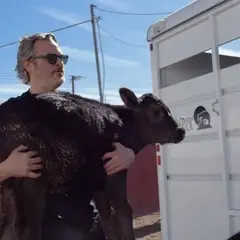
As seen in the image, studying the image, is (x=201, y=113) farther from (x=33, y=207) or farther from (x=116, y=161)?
(x=33, y=207)

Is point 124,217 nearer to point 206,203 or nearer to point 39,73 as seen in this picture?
point 39,73

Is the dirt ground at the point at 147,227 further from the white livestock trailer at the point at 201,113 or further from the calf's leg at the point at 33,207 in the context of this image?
the calf's leg at the point at 33,207

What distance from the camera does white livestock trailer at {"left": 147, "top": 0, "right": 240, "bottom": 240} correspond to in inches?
174

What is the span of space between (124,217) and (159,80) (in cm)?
392

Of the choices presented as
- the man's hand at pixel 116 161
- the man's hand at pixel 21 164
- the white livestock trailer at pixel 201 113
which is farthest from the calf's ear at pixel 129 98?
the white livestock trailer at pixel 201 113

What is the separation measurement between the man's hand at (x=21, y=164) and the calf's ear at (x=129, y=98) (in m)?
0.66

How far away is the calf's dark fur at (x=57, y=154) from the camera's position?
172 cm

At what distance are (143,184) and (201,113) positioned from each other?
7.54 m

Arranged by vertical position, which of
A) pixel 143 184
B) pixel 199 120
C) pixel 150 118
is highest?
pixel 199 120

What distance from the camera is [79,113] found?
5.96ft

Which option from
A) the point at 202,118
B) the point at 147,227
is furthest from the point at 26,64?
the point at 147,227

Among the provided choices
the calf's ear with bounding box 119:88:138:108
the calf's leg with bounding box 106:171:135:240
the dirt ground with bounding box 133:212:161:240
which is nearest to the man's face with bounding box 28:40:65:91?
the calf's ear with bounding box 119:88:138:108

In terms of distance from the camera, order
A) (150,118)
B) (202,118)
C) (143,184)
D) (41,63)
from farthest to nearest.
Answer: (143,184)
(202,118)
(150,118)
(41,63)

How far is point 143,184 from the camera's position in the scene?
12258 millimetres
